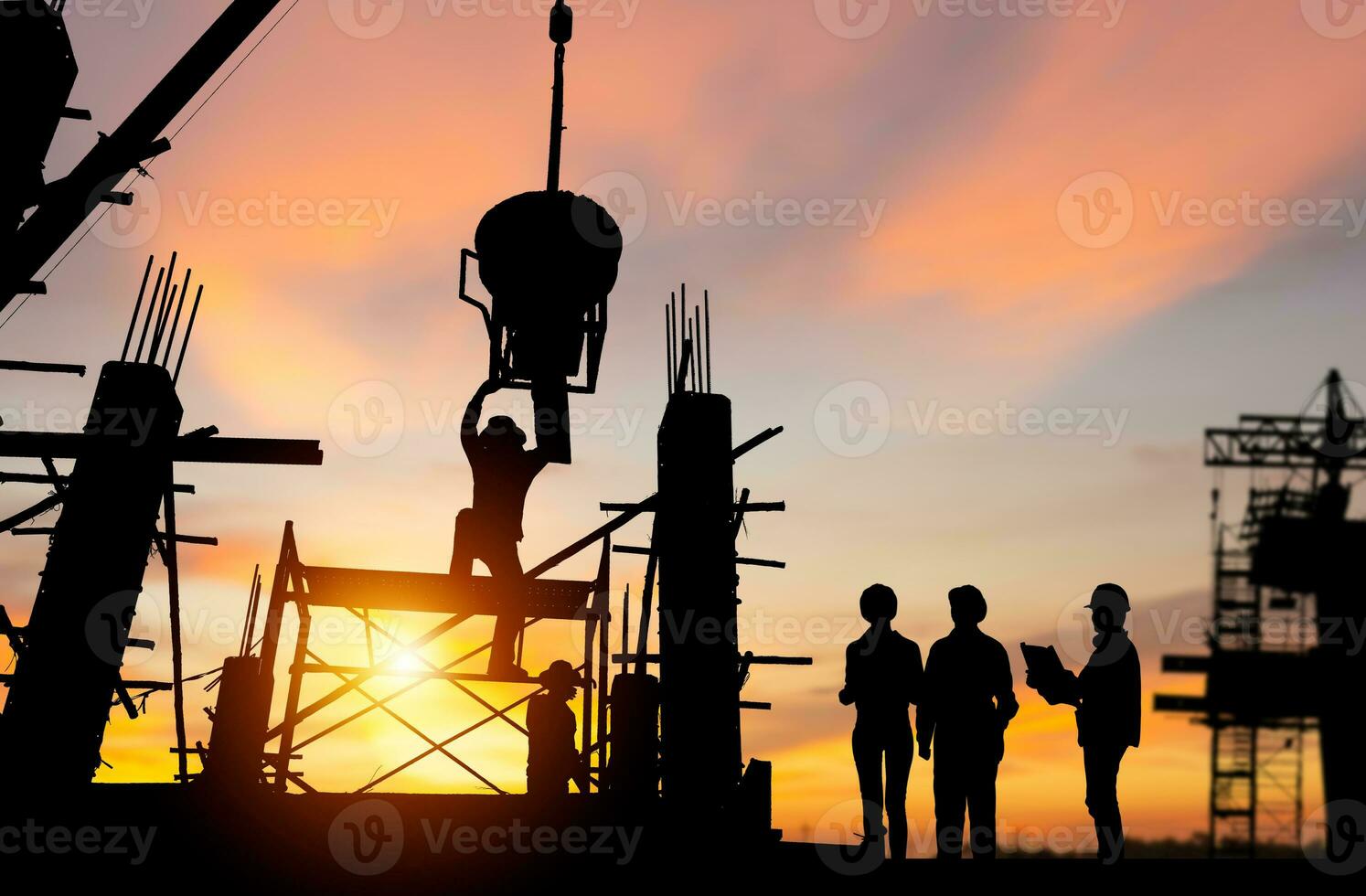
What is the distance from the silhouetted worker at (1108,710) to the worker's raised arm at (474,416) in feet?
19.0

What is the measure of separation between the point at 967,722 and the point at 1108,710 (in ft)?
3.22

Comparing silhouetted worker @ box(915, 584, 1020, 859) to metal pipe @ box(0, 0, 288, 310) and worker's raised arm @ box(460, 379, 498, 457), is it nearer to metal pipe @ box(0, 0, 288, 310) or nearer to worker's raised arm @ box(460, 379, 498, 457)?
worker's raised arm @ box(460, 379, 498, 457)

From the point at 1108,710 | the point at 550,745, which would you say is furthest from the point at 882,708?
the point at 550,745

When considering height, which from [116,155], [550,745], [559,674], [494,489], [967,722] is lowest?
[550,745]

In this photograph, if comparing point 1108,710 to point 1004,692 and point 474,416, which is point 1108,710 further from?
point 474,416

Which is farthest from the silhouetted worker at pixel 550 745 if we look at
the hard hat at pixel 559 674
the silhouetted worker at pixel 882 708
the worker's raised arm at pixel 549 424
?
the silhouetted worker at pixel 882 708

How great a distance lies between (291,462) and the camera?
11547 mm

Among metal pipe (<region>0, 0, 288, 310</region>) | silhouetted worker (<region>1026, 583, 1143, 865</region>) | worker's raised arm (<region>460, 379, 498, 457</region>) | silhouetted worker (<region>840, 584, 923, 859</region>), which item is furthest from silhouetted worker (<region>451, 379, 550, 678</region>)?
silhouetted worker (<region>1026, 583, 1143, 865</region>)

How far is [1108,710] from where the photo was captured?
293 inches

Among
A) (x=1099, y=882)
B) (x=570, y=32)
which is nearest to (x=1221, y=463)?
(x=570, y=32)

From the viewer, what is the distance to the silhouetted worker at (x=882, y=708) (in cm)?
790

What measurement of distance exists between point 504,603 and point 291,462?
3.00 metres

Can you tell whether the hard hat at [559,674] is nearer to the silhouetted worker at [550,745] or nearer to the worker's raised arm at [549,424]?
the silhouetted worker at [550,745]

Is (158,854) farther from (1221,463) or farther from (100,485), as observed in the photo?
(1221,463)
